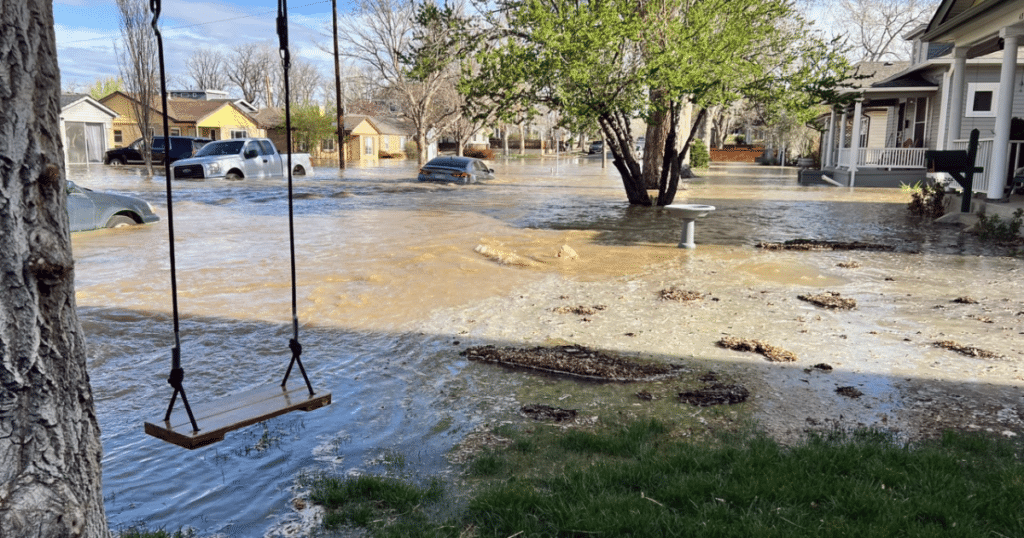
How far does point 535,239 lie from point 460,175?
17560mm

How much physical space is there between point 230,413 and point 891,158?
3334cm

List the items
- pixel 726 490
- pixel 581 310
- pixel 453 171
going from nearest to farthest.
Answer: pixel 726 490 → pixel 581 310 → pixel 453 171

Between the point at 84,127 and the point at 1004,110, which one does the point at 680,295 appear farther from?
the point at 84,127

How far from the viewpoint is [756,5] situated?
58.2 ft

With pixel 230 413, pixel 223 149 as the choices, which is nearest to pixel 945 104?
pixel 223 149

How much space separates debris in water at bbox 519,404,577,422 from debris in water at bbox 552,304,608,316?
3146 mm

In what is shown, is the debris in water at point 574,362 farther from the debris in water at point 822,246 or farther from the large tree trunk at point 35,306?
the debris in water at point 822,246

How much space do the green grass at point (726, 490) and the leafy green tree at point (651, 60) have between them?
1253cm

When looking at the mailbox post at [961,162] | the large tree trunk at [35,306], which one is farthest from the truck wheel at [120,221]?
the mailbox post at [961,162]

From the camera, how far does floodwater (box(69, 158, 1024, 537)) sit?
190 inches

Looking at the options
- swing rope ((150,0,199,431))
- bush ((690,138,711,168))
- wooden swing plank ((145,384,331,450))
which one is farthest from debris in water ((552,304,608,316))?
bush ((690,138,711,168))

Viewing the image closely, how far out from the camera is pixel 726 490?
12.9ft

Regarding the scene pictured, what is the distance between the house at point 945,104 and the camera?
1547cm

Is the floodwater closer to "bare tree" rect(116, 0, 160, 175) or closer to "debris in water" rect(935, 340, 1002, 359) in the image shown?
"debris in water" rect(935, 340, 1002, 359)
